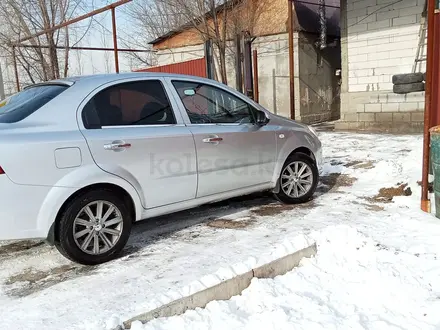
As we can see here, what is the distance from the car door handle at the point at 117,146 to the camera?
3.69 m

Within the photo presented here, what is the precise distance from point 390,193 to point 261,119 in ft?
6.77

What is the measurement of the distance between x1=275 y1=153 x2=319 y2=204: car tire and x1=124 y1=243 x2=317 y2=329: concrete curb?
5.06 ft

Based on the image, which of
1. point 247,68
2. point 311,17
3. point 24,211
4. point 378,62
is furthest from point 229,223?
point 311,17

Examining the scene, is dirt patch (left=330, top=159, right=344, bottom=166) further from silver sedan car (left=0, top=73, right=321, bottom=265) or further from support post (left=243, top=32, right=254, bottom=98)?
support post (left=243, top=32, right=254, bottom=98)

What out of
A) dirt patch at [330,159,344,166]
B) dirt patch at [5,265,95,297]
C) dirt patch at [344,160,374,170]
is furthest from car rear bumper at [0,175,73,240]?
dirt patch at [330,159,344,166]

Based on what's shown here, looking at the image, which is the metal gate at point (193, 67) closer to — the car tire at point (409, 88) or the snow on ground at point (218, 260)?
the car tire at point (409, 88)

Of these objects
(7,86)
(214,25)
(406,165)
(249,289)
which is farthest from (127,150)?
(7,86)

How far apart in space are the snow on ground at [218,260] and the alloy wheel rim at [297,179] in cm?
22

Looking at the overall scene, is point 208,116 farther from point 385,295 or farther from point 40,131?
point 385,295

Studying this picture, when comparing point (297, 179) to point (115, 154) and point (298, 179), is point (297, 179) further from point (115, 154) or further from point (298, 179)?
point (115, 154)

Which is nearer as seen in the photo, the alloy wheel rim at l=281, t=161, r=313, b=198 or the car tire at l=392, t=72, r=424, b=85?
the alloy wheel rim at l=281, t=161, r=313, b=198

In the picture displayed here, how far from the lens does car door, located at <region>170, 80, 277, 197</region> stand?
4.40 metres

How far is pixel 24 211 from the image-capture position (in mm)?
3320

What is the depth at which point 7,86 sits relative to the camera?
816 inches
